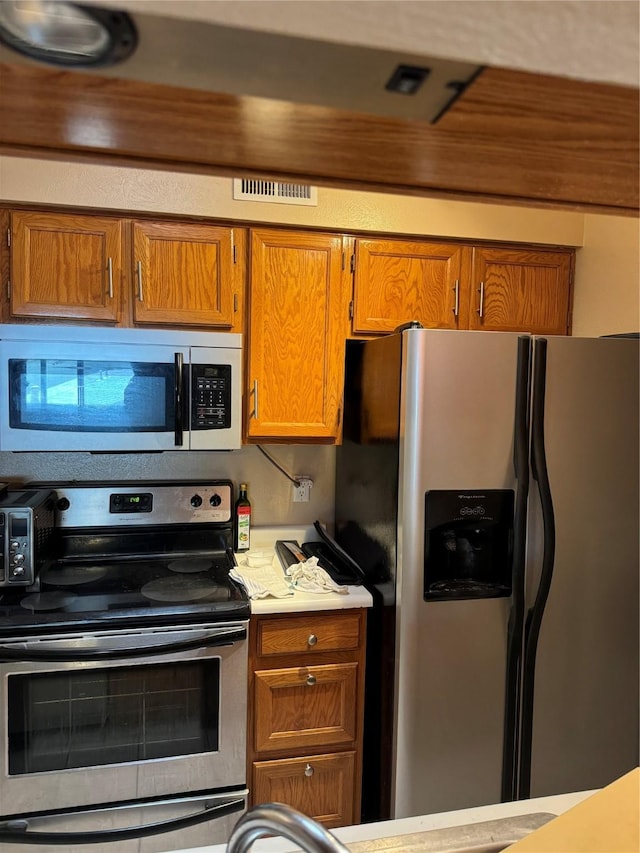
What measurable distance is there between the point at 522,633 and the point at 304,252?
59.2 inches

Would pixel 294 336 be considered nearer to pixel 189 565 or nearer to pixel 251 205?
pixel 251 205

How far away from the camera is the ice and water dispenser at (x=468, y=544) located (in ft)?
5.58

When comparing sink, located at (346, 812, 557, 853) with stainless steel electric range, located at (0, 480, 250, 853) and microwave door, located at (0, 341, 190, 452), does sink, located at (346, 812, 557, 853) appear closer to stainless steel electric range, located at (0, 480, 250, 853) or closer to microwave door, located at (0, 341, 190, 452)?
stainless steel electric range, located at (0, 480, 250, 853)

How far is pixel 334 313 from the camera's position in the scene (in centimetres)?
208

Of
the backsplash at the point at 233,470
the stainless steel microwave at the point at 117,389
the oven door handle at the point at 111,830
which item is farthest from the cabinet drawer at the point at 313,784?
the stainless steel microwave at the point at 117,389

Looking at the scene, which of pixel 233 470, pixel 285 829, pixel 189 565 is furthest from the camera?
pixel 233 470

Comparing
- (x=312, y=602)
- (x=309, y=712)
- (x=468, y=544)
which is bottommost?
(x=309, y=712)

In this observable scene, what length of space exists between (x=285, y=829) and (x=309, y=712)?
1587 millimetres

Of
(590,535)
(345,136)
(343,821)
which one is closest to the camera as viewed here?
(345,136)

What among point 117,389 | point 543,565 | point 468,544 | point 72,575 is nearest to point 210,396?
point 117,389

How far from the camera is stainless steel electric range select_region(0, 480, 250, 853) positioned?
1.62 m

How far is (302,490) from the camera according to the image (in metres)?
2.46

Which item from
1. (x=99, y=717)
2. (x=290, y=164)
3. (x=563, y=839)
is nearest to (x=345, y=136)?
(x=290, y=164)

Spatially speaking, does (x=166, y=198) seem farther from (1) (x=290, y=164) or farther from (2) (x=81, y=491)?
(1) (x=290, y=164)
